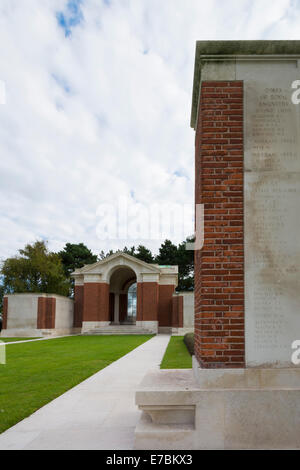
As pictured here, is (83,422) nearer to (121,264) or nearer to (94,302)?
(121,264)

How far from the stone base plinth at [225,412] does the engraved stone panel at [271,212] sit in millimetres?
264

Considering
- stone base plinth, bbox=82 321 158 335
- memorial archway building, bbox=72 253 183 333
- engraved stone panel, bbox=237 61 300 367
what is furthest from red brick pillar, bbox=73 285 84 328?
engraved stone panel, bbox=237 61 300 367

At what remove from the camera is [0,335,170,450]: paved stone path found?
445cm

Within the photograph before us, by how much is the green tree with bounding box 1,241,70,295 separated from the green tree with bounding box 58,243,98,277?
556 inches

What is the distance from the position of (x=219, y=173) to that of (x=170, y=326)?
99.0 feet

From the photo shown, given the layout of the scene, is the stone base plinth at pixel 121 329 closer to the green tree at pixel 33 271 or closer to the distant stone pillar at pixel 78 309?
the distant stone pillar at pixel 78 309

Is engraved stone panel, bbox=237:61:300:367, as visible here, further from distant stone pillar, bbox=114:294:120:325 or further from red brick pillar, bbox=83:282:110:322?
distant stone pillar, bbox=114:294:120:325

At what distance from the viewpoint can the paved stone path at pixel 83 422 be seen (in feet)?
14.6

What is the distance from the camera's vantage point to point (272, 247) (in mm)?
4660

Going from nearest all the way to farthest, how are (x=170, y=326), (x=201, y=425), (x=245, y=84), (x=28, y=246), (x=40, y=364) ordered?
(x=201, y=425) → (x=245, y=84) → (x=40, y=364) → (x=170, y=326) → (x=28, y=246)

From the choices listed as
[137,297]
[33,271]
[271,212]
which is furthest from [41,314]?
[271,212]

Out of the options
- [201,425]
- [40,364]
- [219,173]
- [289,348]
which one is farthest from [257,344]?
[40,364]

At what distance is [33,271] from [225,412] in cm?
3867

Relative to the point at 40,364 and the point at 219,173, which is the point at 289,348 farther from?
the point at 40,364
